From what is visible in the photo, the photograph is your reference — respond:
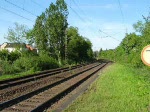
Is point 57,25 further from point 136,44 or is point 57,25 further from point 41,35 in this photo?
point 136,44

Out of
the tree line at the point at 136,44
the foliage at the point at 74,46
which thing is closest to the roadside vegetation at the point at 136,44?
the tree line at the point at 136,44

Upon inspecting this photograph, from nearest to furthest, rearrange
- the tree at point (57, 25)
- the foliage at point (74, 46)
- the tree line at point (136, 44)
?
the tree line at point (136, 44) → the tree at point (57, 25) → the foliage at point (74, 46)

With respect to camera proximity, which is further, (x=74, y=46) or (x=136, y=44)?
(x=74, y=46)

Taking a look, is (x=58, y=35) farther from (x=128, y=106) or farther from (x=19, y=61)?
(x=128, y=106)

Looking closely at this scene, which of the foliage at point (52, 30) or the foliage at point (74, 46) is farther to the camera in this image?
the foliage at point (74, 46)

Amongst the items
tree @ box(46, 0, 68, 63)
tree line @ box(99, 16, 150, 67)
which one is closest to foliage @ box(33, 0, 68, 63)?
tree @ box(46, 0, 68, 63)

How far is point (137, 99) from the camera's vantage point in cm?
1388

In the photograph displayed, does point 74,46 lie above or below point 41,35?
below

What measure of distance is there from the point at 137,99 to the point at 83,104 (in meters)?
2.53

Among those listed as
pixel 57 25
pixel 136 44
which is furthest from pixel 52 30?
pixel 136 44

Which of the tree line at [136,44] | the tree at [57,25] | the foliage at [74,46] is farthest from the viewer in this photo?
the foliage at [74,46]

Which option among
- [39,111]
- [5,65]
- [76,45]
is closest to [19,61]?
[5,65]

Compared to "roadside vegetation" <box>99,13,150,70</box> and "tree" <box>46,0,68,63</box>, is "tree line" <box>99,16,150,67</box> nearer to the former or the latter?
"roadside vegetation" <box>99,13,150,70</box>

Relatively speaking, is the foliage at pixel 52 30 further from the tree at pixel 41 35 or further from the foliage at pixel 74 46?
the foliage at pixel 74 46
